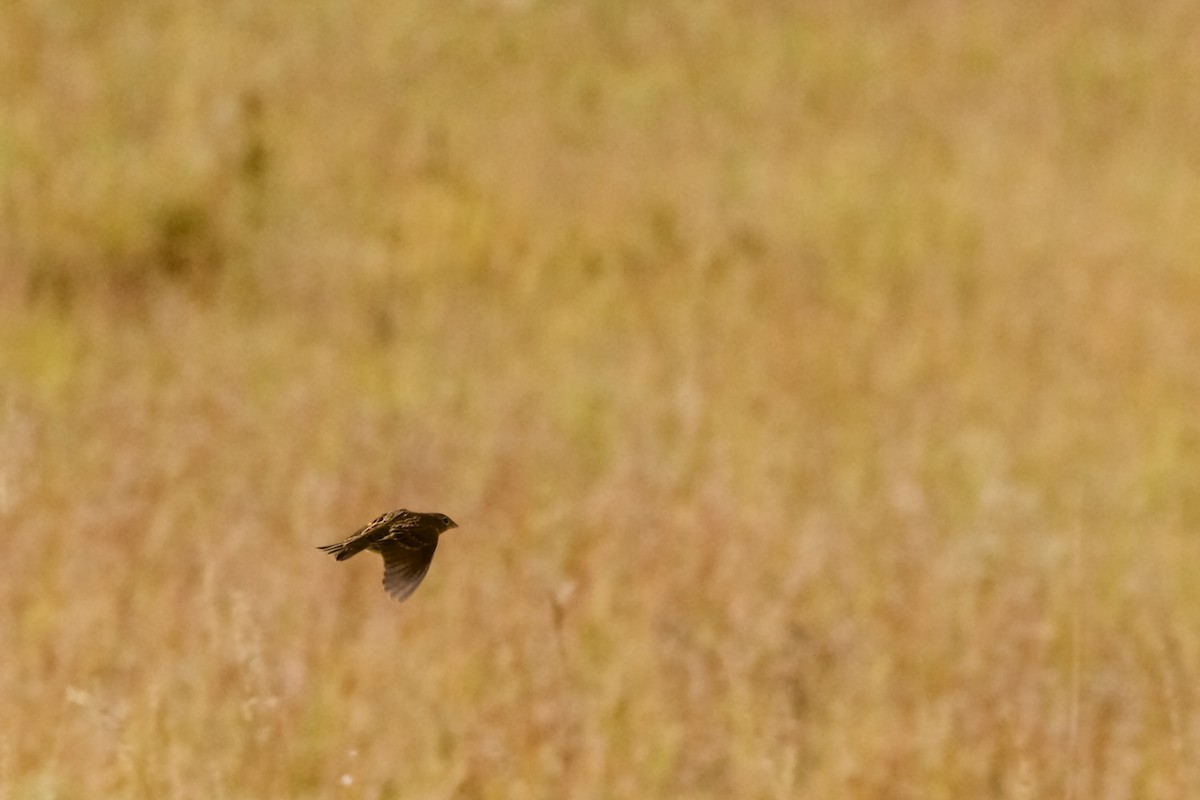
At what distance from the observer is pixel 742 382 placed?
434 centimetres

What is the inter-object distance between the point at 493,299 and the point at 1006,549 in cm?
202

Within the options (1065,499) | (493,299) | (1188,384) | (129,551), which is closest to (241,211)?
(493,299)

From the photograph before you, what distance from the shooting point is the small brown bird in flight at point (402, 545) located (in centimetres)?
136

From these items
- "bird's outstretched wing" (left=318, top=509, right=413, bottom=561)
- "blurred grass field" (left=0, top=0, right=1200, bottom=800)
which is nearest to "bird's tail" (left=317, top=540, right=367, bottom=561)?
"bird's outstretched wing" (left=318, top=509, right=413, bottom=561)

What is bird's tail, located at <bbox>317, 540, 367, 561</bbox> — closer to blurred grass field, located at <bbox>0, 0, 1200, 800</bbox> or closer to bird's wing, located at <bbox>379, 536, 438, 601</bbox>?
bird's wing, located at <bbox>379, 536, 438, 601</bbox>

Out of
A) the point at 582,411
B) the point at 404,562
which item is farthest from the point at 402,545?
the point at 582,411

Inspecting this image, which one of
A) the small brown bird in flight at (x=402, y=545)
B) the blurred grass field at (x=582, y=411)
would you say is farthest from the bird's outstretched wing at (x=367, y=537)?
the blurred grass field at (x=582, y=411)

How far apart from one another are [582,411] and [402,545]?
2539mm

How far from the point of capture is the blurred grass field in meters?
2.37

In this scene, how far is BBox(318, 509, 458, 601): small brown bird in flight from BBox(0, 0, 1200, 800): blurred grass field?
48 cm

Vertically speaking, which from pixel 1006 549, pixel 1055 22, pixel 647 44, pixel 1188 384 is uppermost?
pixel 1055 22

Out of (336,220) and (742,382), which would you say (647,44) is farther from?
(742,382)

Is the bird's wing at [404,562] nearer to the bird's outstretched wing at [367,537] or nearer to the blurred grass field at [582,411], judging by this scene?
the bird's outstretched wing at [367,537]

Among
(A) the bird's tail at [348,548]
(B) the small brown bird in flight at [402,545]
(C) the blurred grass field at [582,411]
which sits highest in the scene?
(C) the blurred grass field at [582,411]
